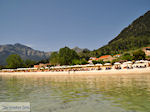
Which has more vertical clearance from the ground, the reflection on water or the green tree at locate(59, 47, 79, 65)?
the green tree at locate(59, 47, 79, 65)

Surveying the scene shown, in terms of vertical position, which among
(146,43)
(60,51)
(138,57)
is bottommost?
(138,57)

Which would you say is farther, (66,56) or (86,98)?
(66,56)

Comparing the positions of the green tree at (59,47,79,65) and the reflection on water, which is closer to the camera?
the reflection on water

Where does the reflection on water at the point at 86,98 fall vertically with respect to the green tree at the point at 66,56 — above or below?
below

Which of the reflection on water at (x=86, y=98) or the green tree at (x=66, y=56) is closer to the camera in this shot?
the reflection on water at (x=86, y=98)

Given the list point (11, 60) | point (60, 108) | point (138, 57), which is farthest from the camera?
point (11, 60)

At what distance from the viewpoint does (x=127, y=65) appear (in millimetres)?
43625

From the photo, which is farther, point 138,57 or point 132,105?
point 138,57

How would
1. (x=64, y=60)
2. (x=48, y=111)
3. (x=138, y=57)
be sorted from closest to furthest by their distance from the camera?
(x=48, y=111) → (x=138, y=57) → (x=64, y=60)

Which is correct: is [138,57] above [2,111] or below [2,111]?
above

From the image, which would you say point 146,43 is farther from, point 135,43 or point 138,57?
point 138,57

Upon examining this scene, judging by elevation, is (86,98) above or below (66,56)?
below

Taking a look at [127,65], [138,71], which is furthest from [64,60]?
[138,71]

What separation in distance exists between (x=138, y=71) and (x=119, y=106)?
31.0 m
